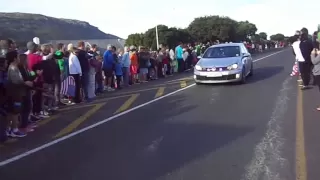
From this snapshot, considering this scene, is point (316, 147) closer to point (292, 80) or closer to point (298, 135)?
point (298, 135)

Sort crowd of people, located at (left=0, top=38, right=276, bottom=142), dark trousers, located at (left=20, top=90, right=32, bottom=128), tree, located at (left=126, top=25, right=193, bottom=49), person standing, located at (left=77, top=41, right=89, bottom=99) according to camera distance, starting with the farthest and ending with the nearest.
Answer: tree, located at (left=126, top=25, right=193, bottom=49) < person standing, located at (left=77, top=41, right=89, bottom=99) < dark trousers, located at (left=20, top=90, right=32, bottom=128) < crowd of people, located at (left=0, top=38, right=276, bottom=142)

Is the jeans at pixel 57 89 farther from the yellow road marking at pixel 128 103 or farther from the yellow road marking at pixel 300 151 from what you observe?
the yellow road marking at pixel 300 151

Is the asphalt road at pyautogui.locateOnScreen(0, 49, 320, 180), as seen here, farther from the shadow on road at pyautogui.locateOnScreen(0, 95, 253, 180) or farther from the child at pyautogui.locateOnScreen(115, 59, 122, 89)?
the child at pyautogui.locateOnScreen(115, 59, 122, 89)

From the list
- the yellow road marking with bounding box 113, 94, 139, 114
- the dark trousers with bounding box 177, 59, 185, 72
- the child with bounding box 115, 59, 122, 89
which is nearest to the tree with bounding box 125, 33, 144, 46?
the dark trousers with bounding box 177, 59, 185, 72

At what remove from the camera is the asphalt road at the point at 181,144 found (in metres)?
5.80

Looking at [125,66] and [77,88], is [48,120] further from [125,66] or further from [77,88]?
[125,66]

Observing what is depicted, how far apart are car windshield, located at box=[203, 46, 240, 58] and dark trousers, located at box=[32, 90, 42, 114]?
7.73 metres

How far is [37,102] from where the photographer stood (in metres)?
10.7

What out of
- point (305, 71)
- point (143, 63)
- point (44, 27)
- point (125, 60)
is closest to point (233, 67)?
point (305, 71)

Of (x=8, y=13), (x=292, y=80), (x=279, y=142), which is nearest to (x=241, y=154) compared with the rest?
(x=279, y=142)

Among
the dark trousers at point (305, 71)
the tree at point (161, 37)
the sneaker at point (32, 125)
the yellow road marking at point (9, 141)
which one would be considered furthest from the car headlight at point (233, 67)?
the tree at point (161, 37)

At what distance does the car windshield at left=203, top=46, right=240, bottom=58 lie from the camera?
16203 mm

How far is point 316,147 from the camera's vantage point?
6.62m

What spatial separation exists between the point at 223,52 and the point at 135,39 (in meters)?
60.4
